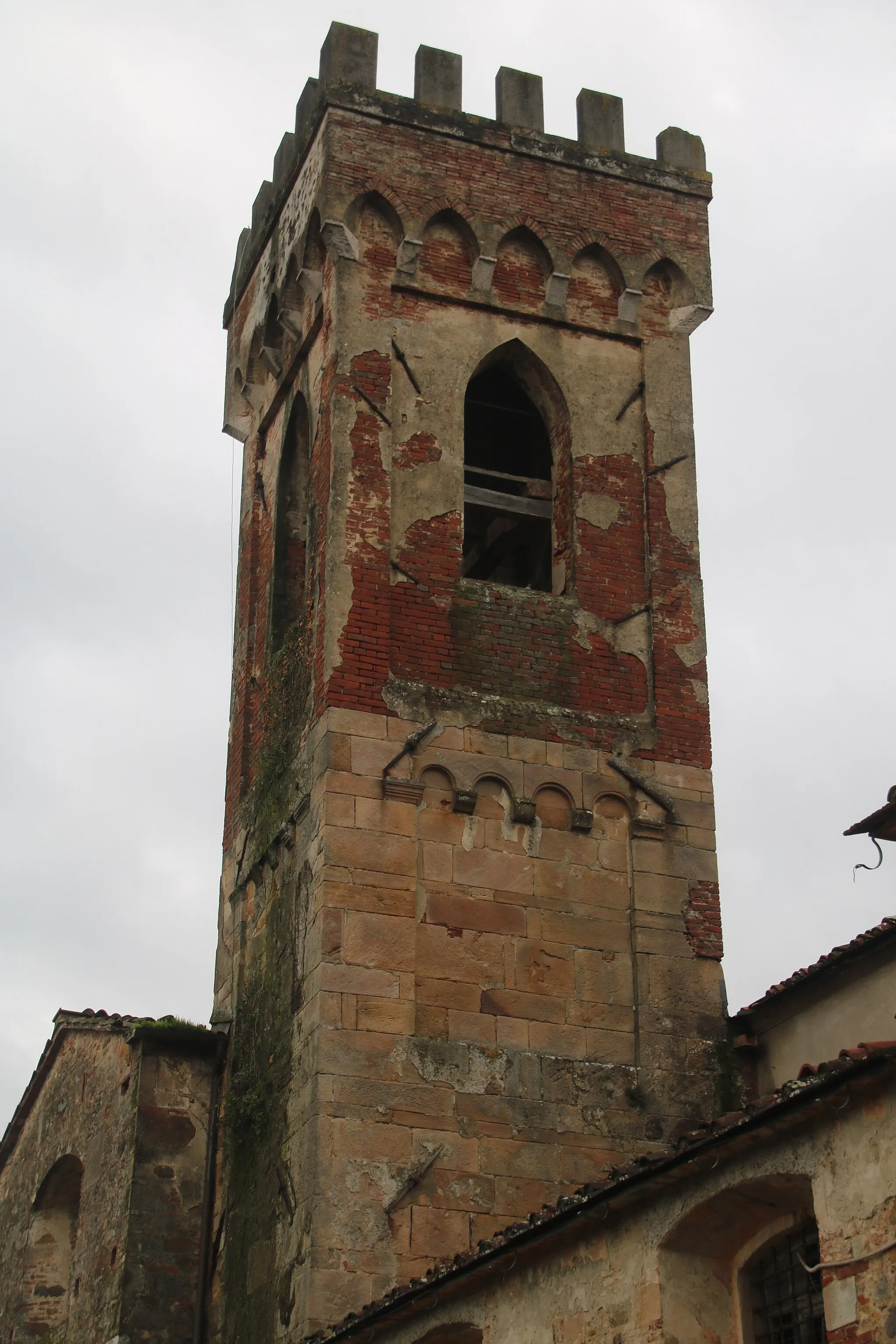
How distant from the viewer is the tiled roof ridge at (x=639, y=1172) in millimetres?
9133

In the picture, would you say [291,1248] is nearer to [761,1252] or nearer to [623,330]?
[761,1252]

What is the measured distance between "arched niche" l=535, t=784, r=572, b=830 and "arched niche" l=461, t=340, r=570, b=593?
7.09 ft

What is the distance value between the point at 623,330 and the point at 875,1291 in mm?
11562

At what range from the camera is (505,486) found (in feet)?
61.9

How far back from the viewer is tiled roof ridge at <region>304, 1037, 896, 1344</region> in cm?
913

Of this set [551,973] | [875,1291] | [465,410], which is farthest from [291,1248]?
[465,410]

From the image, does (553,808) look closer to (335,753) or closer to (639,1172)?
(335,753)

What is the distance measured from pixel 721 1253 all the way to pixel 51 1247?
10.5 meters

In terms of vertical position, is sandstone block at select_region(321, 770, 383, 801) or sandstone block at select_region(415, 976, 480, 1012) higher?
sandstone block at select_region(321, 770, 383, 801)

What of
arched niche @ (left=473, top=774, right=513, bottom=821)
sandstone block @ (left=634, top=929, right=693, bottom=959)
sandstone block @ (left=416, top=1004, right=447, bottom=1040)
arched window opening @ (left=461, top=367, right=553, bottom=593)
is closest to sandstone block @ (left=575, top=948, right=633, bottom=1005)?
sandstone block @ (left=634, top=929, right=693, bottom=959)

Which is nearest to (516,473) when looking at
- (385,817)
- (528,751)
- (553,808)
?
(528,751)

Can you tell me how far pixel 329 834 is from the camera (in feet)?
51.2

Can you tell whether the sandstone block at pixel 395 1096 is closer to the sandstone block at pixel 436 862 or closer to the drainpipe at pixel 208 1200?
the sandstone block at pixel 436 862

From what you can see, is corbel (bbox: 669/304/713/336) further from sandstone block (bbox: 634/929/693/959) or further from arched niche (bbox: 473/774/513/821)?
sandstone block (bbox: 634/929/693/959)
